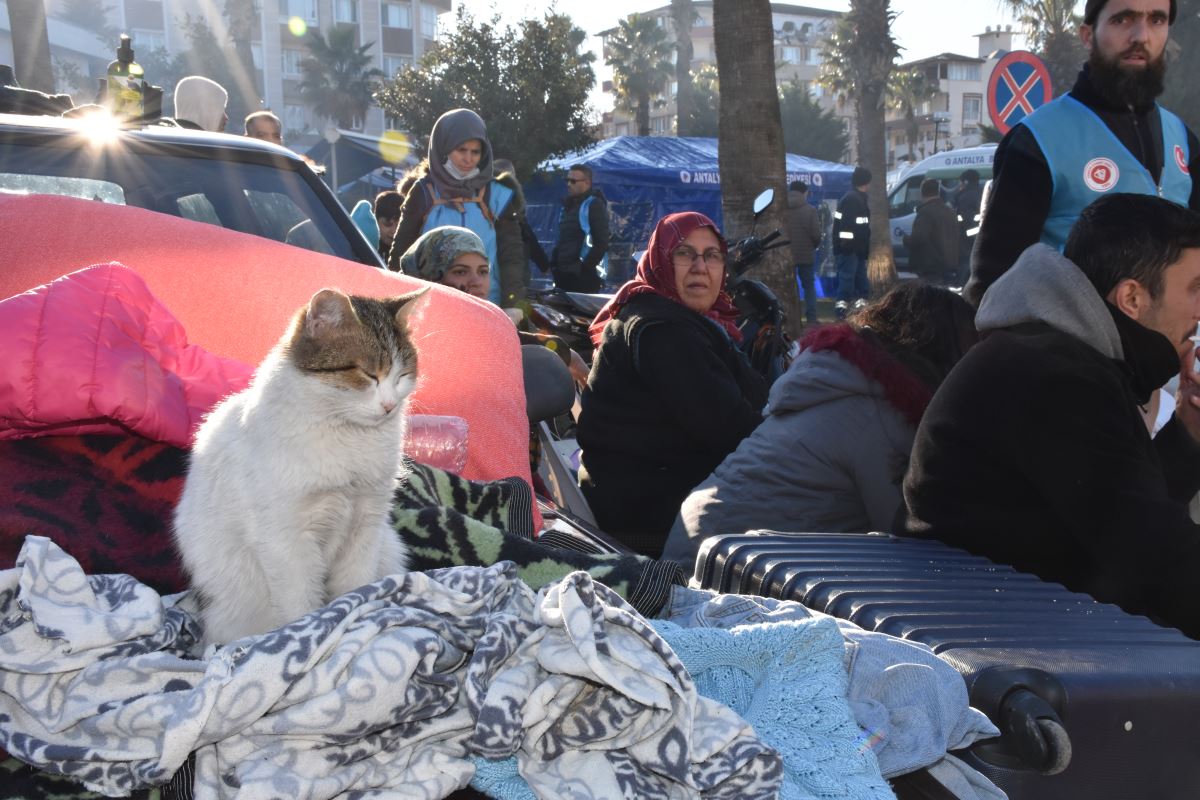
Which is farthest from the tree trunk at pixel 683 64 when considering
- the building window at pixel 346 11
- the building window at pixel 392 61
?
the building window at pixel 346 11

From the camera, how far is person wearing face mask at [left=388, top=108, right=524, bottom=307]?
7.05 meters

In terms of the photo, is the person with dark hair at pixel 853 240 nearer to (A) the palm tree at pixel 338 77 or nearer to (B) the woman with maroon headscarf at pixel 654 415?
(B) the woman with maroon headscarf at pixel 654 415

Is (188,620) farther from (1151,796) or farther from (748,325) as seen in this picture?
(748,325)

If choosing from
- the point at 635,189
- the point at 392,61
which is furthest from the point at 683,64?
the point at 392,61

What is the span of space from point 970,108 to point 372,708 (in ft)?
333

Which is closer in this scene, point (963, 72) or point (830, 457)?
point (830, 457)

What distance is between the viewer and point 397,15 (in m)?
78.6

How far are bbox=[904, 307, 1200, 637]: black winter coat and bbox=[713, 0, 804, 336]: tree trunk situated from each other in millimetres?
5468

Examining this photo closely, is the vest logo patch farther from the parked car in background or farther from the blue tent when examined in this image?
the blue tent

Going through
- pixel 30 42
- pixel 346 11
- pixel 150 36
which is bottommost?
pixel 30 42

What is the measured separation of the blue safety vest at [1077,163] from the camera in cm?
412

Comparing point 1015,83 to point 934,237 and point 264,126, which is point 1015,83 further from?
point 934,237

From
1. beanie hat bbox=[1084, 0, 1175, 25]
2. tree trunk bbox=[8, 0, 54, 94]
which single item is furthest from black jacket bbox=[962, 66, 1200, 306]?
tree trunk bbox=[8, 0, 54, 94]

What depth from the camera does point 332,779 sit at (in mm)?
1486
